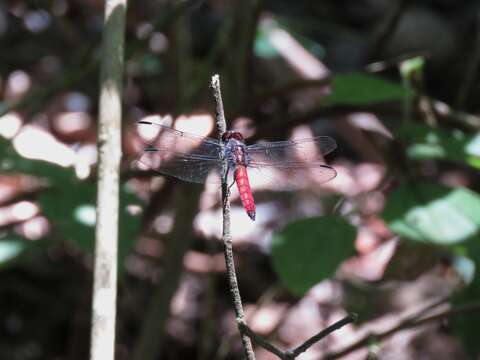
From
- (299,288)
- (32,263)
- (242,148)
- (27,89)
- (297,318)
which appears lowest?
(299,288)

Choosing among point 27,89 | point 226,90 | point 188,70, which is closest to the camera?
point 226,90

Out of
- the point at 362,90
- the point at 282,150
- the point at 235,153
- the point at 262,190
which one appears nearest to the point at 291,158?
the point at 282,150

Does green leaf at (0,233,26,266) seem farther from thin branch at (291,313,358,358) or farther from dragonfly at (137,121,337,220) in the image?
thin branch at (291,313,358,358)

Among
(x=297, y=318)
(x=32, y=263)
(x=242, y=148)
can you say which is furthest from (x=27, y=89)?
(x=242, y=148)

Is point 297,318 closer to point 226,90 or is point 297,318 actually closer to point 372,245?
point 372,245

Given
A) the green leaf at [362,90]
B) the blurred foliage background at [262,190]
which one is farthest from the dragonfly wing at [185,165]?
the green leaf at [362,90]

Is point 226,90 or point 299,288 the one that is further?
point 226,90

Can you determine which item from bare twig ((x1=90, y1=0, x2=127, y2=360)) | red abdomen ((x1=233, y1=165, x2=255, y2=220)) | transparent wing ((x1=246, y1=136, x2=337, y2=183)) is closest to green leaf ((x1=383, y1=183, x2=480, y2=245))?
transparent wing ((x1=246, y1=136, x2=337, y2=183))

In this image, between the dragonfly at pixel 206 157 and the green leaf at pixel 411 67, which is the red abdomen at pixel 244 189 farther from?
the green leaf at pixel 411 67
